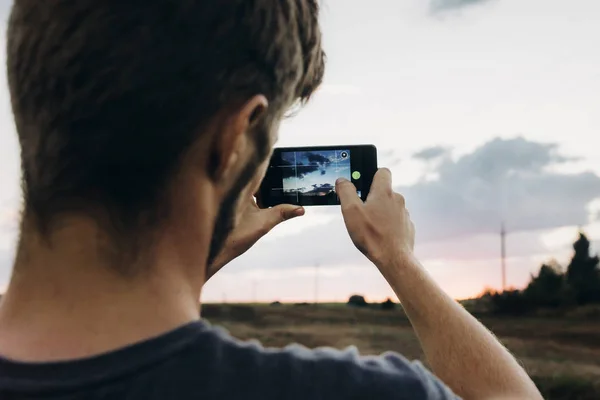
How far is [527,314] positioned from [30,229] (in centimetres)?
785

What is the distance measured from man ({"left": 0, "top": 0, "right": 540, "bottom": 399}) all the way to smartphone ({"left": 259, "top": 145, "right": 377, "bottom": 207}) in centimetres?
41

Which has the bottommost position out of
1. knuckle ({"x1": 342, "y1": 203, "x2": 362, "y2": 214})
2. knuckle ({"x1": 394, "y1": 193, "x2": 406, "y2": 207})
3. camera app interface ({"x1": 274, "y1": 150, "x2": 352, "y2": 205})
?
knuckle ({"x1": 342, "y1": 203, "x2": 362, "y2": 214})

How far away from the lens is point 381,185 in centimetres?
79

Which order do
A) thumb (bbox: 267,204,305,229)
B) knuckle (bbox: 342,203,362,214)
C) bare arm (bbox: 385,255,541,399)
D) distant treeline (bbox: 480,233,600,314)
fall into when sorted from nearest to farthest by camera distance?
1. bare arm (bbox: 385,255,541,399)
2. knuckle (bbox: 342,203,362,214)
3. thumb (bbox: 267,204,305,229)
4. distant treeline (bbox: 480,233,600,314)

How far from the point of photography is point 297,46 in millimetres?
608

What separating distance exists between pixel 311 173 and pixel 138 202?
0.48 meters

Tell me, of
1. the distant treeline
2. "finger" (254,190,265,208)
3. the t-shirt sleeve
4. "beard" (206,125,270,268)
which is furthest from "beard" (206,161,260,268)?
the distant treeline

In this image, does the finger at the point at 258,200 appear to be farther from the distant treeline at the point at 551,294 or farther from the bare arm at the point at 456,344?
the distant treeline at the point at 551,294

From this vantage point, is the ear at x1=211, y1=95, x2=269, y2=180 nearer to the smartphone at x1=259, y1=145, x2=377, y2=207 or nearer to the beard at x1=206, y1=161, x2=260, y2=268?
the beard at x1=206, y1=161, x2=260, y2=268

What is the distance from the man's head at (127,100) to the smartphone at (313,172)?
420 mm

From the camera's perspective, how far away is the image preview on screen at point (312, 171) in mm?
992

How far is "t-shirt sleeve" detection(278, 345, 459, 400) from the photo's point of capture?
1.73ft

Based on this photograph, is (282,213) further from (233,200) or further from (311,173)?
(233,200)

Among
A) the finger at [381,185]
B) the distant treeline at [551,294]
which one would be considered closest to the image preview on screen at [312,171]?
the finger at [381,185]
